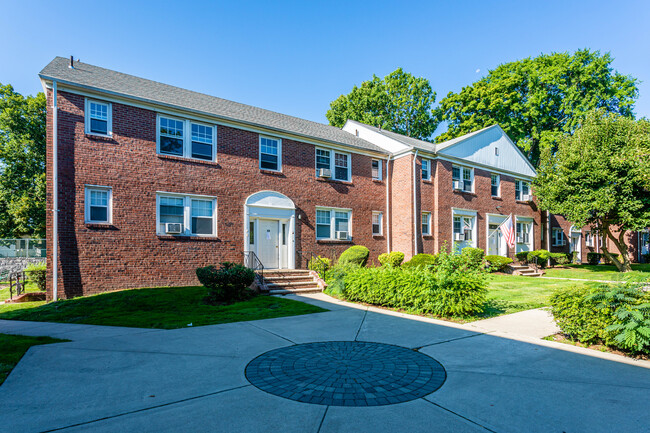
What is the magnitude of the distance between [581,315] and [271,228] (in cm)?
1125

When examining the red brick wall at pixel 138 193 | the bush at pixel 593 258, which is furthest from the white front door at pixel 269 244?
the bush at pixel 593 258

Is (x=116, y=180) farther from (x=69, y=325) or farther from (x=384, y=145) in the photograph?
(x=384, y=145)

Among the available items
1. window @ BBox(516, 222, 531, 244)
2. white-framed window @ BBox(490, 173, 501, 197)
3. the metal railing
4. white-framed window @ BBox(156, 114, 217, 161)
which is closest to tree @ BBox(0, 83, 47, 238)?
the metal railing

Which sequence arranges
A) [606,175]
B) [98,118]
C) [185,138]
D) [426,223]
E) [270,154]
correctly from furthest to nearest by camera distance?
[426,223], [606,175], [270,154], [185,138], [98,118]

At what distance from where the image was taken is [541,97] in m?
30.6

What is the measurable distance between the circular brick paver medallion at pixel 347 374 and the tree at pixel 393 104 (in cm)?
3170

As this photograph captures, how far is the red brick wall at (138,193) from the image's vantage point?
10688 mm

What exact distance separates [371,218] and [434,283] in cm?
993

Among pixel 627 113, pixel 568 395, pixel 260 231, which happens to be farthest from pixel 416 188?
pixel 627 113

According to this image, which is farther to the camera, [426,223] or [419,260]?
[426,223]

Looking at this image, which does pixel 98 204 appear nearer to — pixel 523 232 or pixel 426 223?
pixel 426 223

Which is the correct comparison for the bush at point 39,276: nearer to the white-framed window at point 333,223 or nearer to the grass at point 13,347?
the grass at point 13,347

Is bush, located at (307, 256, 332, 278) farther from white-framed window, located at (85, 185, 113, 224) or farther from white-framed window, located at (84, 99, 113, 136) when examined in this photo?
white-framed window, located at (84, 99, 113, 136)

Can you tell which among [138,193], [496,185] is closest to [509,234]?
[496,185]
